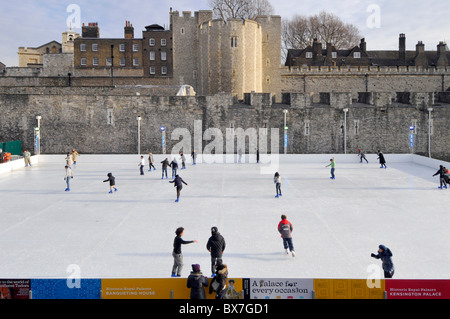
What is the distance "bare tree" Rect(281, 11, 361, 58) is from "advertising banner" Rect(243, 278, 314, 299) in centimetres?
5410

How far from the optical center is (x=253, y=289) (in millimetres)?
7266

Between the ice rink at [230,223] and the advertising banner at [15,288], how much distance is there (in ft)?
5.85

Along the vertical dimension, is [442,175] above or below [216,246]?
above

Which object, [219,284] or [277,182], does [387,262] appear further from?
[277,182]

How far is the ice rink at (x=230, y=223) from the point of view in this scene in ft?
31.2

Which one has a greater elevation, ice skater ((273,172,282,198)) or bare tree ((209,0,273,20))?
bare tree ((209,0,273,20))

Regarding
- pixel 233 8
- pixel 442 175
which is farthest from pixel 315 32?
pixel 442 175

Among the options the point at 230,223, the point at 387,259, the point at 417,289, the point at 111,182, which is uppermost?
the point at 111,182

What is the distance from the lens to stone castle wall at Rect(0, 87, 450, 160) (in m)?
31.6

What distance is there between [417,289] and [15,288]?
228 inches

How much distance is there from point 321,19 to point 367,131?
3228cm

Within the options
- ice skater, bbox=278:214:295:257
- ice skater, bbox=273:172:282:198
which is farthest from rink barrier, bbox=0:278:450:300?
ice skater, bbox=273:172:282:198

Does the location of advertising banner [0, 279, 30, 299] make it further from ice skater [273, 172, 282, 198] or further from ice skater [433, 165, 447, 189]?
ice skater [433, 165, 447, 189]

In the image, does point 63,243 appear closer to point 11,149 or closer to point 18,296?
point 18,296
